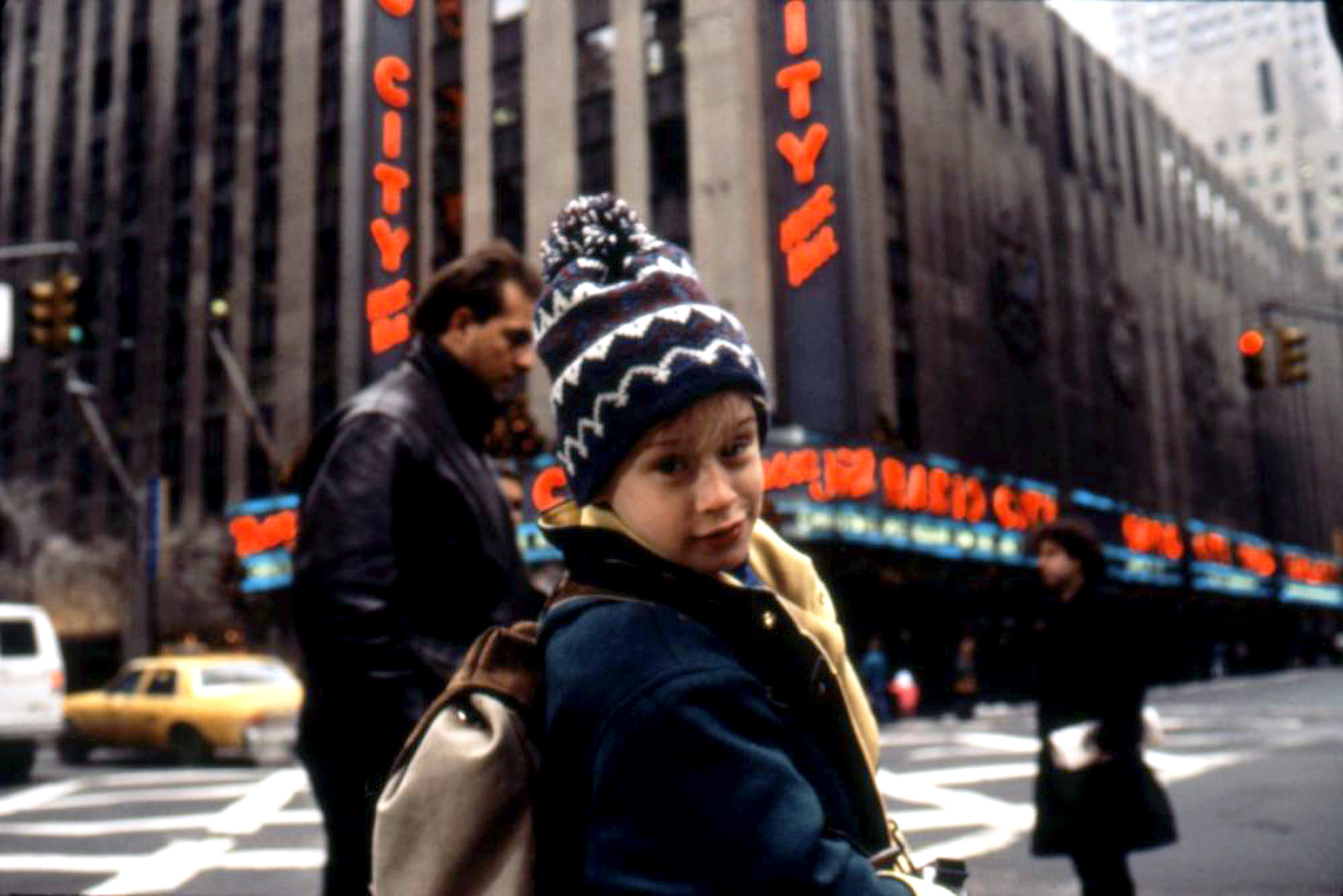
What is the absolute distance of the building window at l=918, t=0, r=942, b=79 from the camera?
3.87m

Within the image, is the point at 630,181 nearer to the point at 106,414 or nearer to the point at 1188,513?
the point at 106,414

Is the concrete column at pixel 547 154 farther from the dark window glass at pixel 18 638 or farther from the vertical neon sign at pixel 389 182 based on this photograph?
the vertical neon sign at pixel 389 182

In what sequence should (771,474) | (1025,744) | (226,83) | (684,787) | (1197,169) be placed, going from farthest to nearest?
(226,83)
(1197,169)
(771,474)
(1025,744)
(684,787)

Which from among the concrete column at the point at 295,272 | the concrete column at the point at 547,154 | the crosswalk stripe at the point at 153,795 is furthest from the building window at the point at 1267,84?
the concrete column at the point at 295,272

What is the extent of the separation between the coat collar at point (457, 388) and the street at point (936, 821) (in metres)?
1.33

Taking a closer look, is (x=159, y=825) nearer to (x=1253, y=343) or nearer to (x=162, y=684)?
(x=1253, y=343)

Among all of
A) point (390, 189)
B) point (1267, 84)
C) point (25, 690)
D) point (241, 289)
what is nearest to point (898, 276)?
point (1267, 84)

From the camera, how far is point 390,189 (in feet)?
16.1

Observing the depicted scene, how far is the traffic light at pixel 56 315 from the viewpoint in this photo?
1211 centimetres

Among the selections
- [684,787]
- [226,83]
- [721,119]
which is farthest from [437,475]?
[226,83]

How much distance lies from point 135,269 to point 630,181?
1268 centimetres

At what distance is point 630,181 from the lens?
68.0ft

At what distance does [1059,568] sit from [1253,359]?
214 cm

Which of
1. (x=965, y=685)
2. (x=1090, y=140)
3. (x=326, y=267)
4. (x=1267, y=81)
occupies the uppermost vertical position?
(x=326, y=267)
